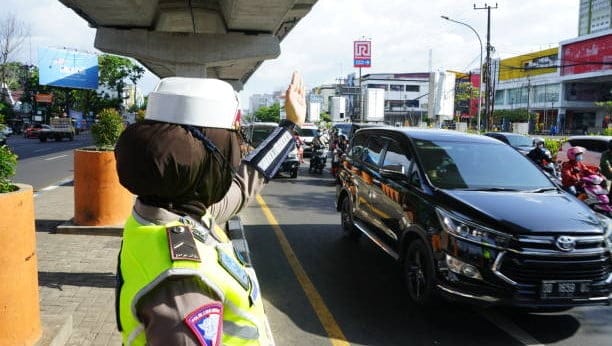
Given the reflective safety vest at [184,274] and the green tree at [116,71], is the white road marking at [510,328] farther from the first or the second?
the green tree at [116,71]

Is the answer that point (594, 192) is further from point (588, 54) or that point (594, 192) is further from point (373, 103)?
point (588, 54)

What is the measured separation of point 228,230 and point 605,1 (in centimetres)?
8629

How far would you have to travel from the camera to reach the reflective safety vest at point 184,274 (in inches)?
46.3

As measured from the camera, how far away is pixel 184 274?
1.15 metres

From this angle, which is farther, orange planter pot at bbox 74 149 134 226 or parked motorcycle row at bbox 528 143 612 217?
parked motorcycle row at bbox 528 143 612 217

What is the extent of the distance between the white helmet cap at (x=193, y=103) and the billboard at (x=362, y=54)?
44004 mm

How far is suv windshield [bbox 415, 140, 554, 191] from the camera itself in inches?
203

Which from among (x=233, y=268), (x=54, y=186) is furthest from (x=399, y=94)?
(x=233, y=268)

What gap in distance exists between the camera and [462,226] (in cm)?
431

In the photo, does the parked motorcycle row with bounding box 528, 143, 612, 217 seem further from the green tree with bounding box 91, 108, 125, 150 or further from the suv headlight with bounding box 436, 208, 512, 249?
the green tree with bounding box 91, 108, 125, 150

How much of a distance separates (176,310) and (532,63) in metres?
78.2

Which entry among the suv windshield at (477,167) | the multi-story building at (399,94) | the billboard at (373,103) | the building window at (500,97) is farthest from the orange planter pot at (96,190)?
the multi-story building at (399,94)

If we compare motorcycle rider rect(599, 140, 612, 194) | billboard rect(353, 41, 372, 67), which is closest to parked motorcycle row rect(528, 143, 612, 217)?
motorcycle rider rect(599, 140, 612, 194)

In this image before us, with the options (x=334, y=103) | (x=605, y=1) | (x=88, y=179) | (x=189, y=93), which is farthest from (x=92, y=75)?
(x=605, y=1)
